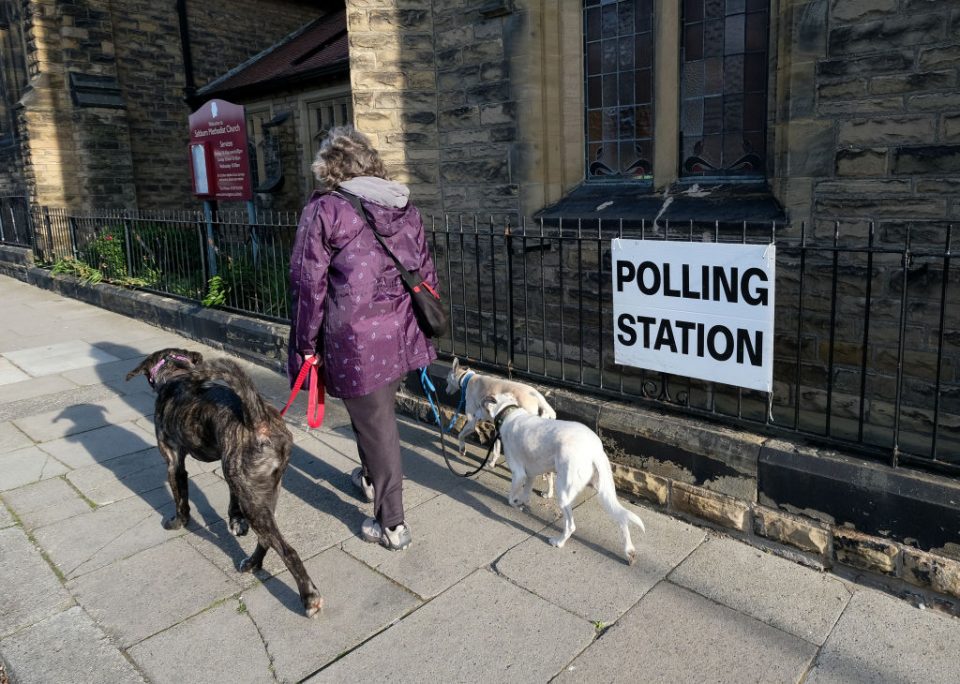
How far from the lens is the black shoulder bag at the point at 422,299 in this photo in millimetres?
3641

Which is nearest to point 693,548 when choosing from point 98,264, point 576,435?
point 576,435

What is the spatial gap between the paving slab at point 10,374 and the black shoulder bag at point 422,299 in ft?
18.2

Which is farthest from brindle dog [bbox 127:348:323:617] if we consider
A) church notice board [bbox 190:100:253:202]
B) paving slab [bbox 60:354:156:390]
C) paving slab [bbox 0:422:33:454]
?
church notice board [bbox 190:100:253:202]

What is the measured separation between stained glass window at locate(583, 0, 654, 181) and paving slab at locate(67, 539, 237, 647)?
201 inches

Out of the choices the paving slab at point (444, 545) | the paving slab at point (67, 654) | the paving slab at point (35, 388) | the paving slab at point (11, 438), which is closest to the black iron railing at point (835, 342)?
the paving slab at point (444, 545)

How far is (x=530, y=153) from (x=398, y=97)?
154 centimetres

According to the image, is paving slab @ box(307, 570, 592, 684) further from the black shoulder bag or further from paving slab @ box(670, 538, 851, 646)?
the black shoulder bag

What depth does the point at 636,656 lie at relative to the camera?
2.92 meters

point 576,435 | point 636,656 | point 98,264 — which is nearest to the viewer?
point 636,656

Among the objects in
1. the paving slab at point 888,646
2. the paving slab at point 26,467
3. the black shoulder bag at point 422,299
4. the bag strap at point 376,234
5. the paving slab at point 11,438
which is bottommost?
the paving slab at point 888,646

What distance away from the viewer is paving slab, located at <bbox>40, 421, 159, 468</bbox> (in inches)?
207

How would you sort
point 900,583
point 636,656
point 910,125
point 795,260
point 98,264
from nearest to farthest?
point 636,656
point 900,583
point 910,125
point 795,260
point 98,264

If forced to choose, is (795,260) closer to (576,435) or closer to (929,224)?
(929,224)

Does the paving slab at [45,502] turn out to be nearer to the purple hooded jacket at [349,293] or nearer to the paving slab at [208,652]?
the paving slab at [208,652]
